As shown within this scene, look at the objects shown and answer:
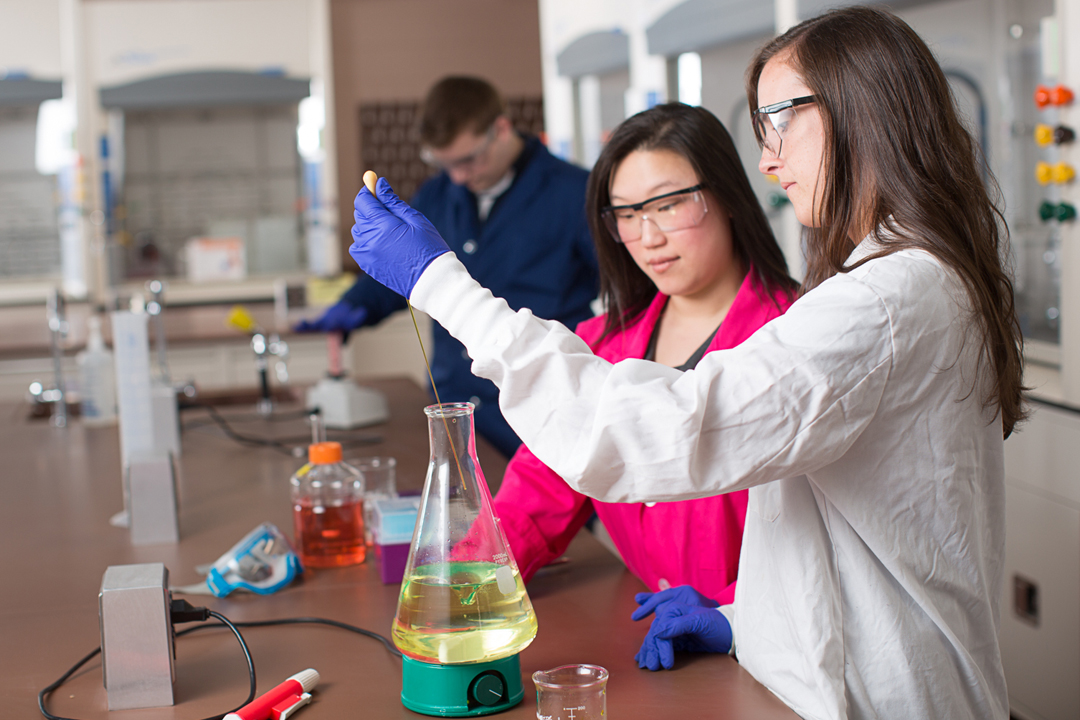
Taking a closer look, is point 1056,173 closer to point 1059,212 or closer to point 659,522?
point 1059,212

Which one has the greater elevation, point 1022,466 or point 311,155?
point 311,155

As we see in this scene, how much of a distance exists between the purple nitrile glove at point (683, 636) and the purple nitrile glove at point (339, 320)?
77.9 inches

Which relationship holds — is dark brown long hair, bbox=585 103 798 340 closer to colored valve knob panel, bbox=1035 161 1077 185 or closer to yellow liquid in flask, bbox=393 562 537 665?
yellow liquid in flask, bbox=393 562 537 665

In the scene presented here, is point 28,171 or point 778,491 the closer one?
point 778,491

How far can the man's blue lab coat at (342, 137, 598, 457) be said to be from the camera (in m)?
2.69

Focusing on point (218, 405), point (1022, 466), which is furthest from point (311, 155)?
point (1022, 466)

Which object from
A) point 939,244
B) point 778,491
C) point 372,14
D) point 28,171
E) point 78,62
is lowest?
point 778,491

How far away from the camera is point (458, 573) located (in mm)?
922

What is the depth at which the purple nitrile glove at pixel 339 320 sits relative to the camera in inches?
113

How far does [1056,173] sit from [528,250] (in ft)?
4.36

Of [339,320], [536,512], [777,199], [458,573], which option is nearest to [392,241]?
[458,573]

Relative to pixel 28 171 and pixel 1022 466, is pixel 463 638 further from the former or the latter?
pixel 28 171

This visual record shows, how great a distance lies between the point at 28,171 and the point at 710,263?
492cm

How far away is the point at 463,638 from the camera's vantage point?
3.01 feet
